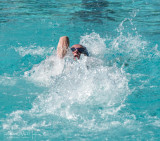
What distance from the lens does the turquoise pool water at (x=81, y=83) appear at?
4.46 meters

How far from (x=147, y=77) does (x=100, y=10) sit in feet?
23.2

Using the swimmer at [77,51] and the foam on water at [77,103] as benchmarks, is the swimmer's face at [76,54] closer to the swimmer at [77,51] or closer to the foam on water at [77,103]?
the swimmer at [77,51]

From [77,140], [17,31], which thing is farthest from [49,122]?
[17,31]

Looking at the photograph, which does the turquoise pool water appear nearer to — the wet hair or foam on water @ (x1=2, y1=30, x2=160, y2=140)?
foam on water @ (x1=2, y1=30, x2=160, y2=140)

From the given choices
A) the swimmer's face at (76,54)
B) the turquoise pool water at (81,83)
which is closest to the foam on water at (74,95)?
the turquoise pool water at (81,83)

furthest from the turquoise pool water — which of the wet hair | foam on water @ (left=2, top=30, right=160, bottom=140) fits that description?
the wet hair

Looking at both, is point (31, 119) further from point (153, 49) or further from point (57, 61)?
point (153, 49)

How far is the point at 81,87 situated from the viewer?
5559 mm

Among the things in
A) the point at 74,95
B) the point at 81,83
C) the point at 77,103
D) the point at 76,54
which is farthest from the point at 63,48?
the point at 77,103

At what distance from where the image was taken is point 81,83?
5.65 meters

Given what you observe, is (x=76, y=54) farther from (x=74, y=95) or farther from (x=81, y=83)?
(x=74, y=95)

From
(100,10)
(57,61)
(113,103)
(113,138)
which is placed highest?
(100,10)

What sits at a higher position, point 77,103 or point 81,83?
point 81,83

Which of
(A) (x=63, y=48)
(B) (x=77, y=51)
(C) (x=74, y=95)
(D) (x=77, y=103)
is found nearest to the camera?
(D) (x=77, y=103)
